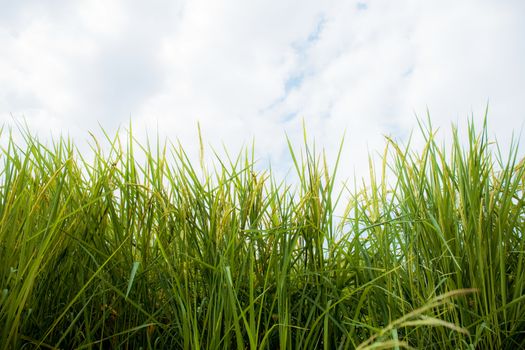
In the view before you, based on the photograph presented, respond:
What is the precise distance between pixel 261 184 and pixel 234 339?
0.51 meters

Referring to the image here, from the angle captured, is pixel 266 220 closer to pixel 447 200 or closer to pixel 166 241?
pixel 166 241

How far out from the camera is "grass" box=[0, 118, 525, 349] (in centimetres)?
151

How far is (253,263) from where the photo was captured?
171cm

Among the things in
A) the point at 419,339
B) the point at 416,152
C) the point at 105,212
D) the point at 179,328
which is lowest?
the point at 419,339

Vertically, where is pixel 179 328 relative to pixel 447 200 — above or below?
below

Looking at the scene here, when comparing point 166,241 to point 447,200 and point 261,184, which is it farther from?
point 447,200

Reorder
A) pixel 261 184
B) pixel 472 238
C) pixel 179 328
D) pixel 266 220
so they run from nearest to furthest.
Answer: pixel 179 328 → pixel 472 238 → pixel 261 184 → pixel 266 220

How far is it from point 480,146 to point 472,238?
0.36 meters

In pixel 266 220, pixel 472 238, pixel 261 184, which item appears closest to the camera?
pixel 472 238

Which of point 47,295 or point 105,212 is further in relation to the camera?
point 105,212

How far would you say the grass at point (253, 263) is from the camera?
1507mm

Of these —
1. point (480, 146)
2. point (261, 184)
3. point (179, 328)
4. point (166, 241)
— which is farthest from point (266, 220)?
point (480, 146)

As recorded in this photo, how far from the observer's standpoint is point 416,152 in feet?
6.60

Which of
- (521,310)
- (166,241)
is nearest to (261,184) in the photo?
(166,241)
